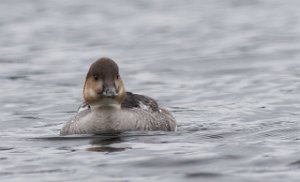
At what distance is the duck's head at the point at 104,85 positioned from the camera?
55.3 feet

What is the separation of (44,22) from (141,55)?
5.34 metres

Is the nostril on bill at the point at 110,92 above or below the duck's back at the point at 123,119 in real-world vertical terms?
above

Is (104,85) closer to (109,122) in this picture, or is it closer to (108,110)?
(108,110)

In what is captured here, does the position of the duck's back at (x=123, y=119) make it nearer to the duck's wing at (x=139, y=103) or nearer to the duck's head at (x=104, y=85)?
the duck's wing at (x=139, y=103)

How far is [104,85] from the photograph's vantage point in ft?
55.3

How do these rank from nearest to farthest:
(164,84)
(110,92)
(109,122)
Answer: (110,92)
(109,122)
(164,84)

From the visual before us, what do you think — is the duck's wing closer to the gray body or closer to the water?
the gray body

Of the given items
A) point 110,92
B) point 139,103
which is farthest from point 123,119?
point 139,103

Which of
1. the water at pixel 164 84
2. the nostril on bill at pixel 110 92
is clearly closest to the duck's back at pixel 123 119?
the water at pixel 164 84

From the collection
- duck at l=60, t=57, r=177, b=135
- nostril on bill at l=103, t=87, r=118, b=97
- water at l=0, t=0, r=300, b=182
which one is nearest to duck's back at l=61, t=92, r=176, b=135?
duck at l=60, t=57, r=177, b=135

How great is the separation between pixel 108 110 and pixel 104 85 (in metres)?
0.59

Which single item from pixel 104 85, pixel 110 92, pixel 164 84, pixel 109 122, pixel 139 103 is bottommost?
pixel 164 84

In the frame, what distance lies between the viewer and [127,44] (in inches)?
1104

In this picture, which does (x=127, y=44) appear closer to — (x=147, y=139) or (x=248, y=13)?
(x=248, y=13)
